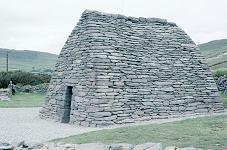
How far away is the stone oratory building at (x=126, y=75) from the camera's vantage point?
15.1 meters

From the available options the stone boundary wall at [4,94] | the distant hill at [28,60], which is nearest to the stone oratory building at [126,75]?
A: the stone boundary wall at [4,94]

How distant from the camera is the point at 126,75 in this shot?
1580cm

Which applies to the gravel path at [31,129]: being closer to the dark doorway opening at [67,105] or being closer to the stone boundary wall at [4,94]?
the dark doorway opening at [67,105]

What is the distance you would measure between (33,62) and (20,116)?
8377cm

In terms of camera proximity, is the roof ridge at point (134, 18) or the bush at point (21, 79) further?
the bush at point (21, 79)

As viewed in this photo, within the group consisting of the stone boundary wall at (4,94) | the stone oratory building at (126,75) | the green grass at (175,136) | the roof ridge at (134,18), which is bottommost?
the stone boundary wall at (4,94)

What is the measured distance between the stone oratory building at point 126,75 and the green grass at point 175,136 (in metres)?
3.14

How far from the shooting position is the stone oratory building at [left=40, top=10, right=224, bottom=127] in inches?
595

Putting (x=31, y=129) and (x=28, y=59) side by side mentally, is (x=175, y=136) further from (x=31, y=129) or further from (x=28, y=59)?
(x=28, y=59)

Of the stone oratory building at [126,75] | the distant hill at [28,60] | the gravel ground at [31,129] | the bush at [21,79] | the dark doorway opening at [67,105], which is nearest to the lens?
the gravel ground at [31,129]

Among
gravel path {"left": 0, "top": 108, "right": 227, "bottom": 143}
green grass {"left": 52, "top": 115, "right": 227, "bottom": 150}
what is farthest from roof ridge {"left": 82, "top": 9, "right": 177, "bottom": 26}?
green grass {"left": 52, "top": 115, "right": 227, "bottom": 150}

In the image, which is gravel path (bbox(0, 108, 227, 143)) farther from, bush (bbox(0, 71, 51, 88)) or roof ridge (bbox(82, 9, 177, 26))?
bush (bbox(0, 71, 51, 88))

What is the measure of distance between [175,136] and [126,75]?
5.67 m

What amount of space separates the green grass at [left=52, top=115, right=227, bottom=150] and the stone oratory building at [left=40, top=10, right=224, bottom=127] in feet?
10.3
